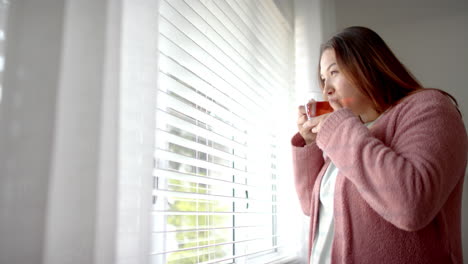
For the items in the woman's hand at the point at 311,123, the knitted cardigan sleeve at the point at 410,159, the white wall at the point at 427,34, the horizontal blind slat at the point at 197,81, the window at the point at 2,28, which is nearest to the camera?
the window at the point at 2,28

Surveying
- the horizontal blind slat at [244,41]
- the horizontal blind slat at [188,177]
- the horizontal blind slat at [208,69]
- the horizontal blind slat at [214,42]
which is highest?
the horizontal blind slat at [244,41]

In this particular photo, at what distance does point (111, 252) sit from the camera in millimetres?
542

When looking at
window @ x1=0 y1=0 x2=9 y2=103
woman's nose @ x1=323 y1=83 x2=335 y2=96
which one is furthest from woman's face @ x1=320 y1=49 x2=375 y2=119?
window @ x1=0 y1=0 x2=9 y2=103

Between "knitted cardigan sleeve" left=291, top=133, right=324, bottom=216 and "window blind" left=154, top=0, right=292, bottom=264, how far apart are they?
17 cm

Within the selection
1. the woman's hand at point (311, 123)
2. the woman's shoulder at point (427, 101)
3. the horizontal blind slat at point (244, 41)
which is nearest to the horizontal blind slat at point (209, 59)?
the horizontal blind slat at point (244, 41)

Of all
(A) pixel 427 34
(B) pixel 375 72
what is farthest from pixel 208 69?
(A) pixel 427 34

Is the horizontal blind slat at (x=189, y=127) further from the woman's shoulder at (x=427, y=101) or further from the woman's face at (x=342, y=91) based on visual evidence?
the woman's shoulder at (x=427, y=101)

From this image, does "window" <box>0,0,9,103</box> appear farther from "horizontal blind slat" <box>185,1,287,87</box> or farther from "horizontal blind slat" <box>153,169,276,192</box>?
"horizontal blind slat" <box>185,1,287,87</box>

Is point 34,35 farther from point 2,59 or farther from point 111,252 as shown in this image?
point 111,252

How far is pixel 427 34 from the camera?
2217mm

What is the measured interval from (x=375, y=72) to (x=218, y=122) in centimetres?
48

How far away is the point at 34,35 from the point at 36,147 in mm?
145

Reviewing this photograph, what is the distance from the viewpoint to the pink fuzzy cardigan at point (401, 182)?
0.81 m

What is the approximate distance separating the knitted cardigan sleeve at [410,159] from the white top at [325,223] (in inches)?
7.8
